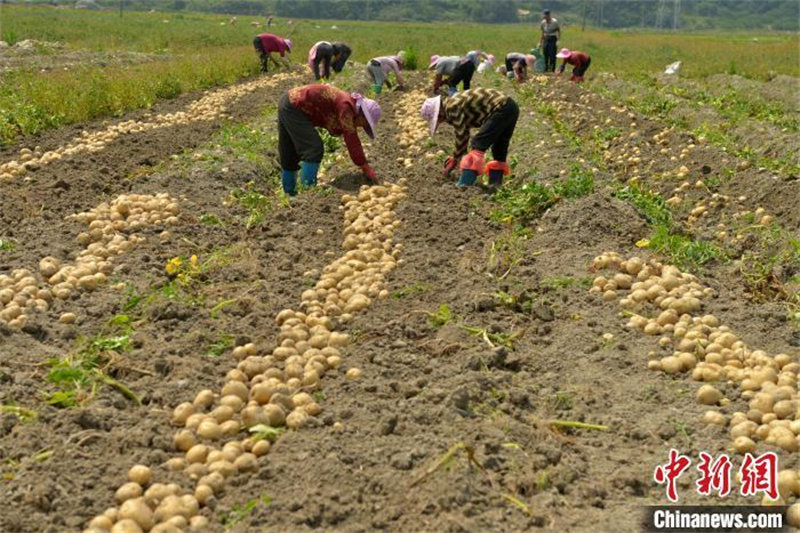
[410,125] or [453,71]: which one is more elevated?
[453,71]

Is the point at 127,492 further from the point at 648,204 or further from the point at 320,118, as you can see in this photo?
the point at 648,204

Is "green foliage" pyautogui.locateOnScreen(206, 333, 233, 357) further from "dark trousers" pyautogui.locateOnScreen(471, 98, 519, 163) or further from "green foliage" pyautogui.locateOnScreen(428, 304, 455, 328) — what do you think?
"dark trousers" pyautogui.locateOnScreen(471, 98, 519, 163)

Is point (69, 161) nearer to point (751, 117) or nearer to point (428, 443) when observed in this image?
point (428, 443)

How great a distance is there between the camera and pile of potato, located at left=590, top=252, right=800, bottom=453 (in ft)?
12.0

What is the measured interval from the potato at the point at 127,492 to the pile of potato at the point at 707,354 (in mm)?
2679

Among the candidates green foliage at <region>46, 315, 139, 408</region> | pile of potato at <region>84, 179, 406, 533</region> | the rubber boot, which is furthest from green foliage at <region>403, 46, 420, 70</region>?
green foliage at <region>46, 315, 139, 408</region>

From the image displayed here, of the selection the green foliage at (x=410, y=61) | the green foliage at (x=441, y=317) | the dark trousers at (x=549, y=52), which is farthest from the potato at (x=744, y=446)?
the green foliage at (x=410, y=61)

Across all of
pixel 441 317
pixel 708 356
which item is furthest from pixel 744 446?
pixel 441 317

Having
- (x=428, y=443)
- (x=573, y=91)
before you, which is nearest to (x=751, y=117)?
(x=573, y=91)

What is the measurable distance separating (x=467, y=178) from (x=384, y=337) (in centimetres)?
362

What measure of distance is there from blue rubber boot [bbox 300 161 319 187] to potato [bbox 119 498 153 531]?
16.8 feet

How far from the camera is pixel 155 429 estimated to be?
358cm

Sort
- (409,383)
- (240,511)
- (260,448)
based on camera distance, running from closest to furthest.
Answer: (240,511) → (260,448) → (409,383)

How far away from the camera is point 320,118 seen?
7641 mm
